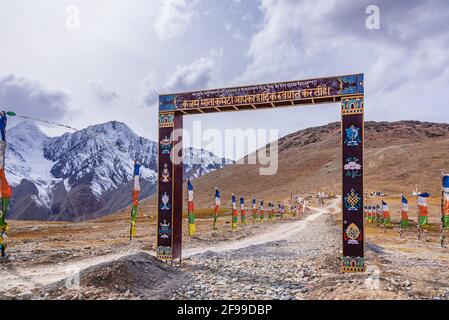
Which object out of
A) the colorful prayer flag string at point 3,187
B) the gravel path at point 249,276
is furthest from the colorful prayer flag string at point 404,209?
the colorful prayer flag string at point 3,187

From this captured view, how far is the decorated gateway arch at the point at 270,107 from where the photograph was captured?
13203mm

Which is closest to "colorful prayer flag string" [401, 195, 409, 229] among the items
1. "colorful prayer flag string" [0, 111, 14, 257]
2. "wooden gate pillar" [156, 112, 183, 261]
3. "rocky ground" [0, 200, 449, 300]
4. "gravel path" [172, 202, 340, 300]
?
"rocky ground" [0, 200, 449, 300]

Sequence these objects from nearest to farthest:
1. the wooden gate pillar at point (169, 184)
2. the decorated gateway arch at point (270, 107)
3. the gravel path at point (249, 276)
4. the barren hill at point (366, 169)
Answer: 1. the gravel path at point (249, 276)
2. the decorated gateway arch at point (270, 107)
3. the wooden gate pillar at point (169, 184)
4. the barren hill at point (366, 169)

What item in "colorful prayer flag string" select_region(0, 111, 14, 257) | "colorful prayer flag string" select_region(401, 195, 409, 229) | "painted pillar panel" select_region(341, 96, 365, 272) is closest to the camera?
"painted pillar panel" select_region(341, 96, 365, 272)

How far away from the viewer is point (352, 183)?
43.7ft

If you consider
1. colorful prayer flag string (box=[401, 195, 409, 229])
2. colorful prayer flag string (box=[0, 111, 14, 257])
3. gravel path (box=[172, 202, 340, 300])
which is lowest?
gravel path (box=[172, 202, 340, 300])

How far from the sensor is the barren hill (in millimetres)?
112625

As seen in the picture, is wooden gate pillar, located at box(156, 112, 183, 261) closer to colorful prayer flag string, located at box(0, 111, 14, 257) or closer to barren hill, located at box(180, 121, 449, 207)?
colorful prayer flag string, located at box(0, 111, 14, 257)

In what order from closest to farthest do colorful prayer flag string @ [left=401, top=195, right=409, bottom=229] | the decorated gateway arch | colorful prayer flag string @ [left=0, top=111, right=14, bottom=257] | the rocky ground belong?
1. the rocky ground
2. the decorated gateway arch
3. colorful prayer flag string @ [left=0, top=111, right=14, bottom=257]
4. colorful prayer flag string @ [left=401, top=195, right=409, bottom=229]

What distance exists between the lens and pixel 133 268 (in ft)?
39.8

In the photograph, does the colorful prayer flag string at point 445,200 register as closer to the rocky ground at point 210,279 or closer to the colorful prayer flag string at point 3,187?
the rocky ground at point 210,279
